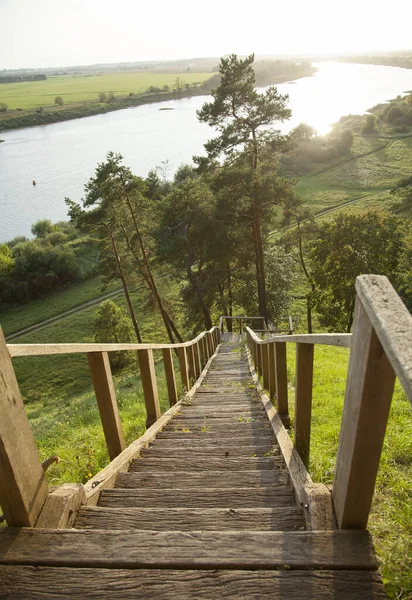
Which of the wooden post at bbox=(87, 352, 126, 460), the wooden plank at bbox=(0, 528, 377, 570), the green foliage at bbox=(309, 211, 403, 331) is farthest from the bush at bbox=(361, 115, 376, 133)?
the wooden plank at bbox=(0, 528, 377, 570)

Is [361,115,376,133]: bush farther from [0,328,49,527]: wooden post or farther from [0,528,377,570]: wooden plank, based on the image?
[0,328,49,527]: wooden post

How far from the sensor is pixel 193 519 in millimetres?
Result: 1930

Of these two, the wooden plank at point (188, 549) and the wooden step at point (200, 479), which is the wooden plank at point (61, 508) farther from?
the wooden step at point (200, 479)

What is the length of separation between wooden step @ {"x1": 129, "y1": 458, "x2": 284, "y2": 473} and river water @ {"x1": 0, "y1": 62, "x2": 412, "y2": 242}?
89.2ft

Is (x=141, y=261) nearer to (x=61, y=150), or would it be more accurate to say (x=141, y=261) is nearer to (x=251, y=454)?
(x=251, y=454)

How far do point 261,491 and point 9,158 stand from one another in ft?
261

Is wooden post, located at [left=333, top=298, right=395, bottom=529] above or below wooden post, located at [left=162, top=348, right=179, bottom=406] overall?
above

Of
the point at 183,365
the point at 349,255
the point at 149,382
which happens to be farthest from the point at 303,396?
the point at 349,255

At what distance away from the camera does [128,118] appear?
102500 mm

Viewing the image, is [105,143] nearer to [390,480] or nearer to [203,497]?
[203,497]

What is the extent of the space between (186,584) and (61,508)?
2.41 ft

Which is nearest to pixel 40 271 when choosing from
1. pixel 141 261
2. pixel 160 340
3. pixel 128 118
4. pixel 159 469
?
pixel 160 340

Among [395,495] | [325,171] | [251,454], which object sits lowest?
[325,171]

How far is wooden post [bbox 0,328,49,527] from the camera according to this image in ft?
5.24
